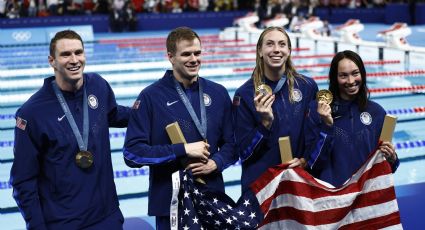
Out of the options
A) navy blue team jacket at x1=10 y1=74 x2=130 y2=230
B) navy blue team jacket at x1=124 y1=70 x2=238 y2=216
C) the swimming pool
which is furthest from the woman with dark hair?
the swimming pool

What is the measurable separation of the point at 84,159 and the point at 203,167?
540 millimetres

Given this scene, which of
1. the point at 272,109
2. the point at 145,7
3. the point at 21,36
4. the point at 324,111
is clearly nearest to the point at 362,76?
the point at 324,111

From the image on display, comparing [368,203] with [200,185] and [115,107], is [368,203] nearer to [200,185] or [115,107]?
[200,185]

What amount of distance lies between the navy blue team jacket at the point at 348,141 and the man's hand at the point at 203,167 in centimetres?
51

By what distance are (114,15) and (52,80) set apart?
70.1 ft

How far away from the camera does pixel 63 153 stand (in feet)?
9.09

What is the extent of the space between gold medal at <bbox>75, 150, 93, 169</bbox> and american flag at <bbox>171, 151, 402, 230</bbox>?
0.75m

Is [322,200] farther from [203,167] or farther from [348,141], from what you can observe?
[203,167]

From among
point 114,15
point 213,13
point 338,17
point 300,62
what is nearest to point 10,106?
point 300,62

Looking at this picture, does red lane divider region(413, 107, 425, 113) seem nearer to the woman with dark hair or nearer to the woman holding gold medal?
the woman with dark hair

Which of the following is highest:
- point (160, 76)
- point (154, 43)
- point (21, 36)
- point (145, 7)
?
point (145, 7)

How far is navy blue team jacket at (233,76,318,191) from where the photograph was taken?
3.13 meters

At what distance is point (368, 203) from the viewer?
10.5 feet

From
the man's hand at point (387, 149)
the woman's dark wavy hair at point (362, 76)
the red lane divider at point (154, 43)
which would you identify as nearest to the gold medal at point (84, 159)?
the woman's dark wavy hair at point (362, 76)
